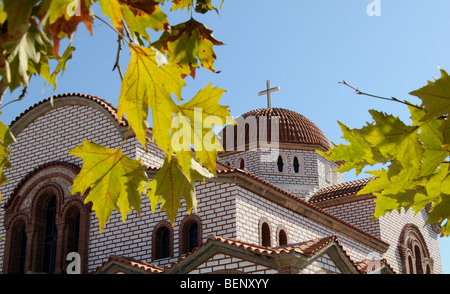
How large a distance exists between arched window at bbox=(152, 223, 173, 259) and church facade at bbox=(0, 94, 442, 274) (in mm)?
22

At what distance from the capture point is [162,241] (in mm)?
12164

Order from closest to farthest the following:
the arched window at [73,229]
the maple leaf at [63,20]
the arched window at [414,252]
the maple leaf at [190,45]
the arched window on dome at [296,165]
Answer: the maple leaf at [63,20]
the maple leaf at [190,45]
the arched window at [73,229]
the arched window at [414,252]
the arched window on dome at [296,165]

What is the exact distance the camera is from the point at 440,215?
2473mm

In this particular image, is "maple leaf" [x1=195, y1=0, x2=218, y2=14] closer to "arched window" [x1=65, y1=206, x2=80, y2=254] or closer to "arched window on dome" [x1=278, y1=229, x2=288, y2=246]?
"arched window on dome" [x1=278, y1=229, x2=288, y2=246]

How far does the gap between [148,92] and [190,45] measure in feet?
2.74

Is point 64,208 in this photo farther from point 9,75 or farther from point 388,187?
point 9,75

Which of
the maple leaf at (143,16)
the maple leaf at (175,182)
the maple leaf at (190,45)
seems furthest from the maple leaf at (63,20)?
the maple leaf at (190,45)

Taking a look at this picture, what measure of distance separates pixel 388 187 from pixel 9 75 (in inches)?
74.2

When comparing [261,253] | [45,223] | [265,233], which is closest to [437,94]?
[261,253]

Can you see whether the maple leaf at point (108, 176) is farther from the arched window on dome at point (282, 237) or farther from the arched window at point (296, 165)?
the arched window at point (296, 165)

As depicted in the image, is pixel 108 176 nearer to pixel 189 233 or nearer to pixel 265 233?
pixel 189 233

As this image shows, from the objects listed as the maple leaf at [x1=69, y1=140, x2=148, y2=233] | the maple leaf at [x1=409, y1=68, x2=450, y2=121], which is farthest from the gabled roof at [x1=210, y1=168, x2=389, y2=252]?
the maple leaf at [x1=409, y1=68, x2=450, y2=121]

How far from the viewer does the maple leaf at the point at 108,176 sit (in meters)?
2.04

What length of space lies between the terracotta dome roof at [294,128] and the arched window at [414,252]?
4732 millimetres
